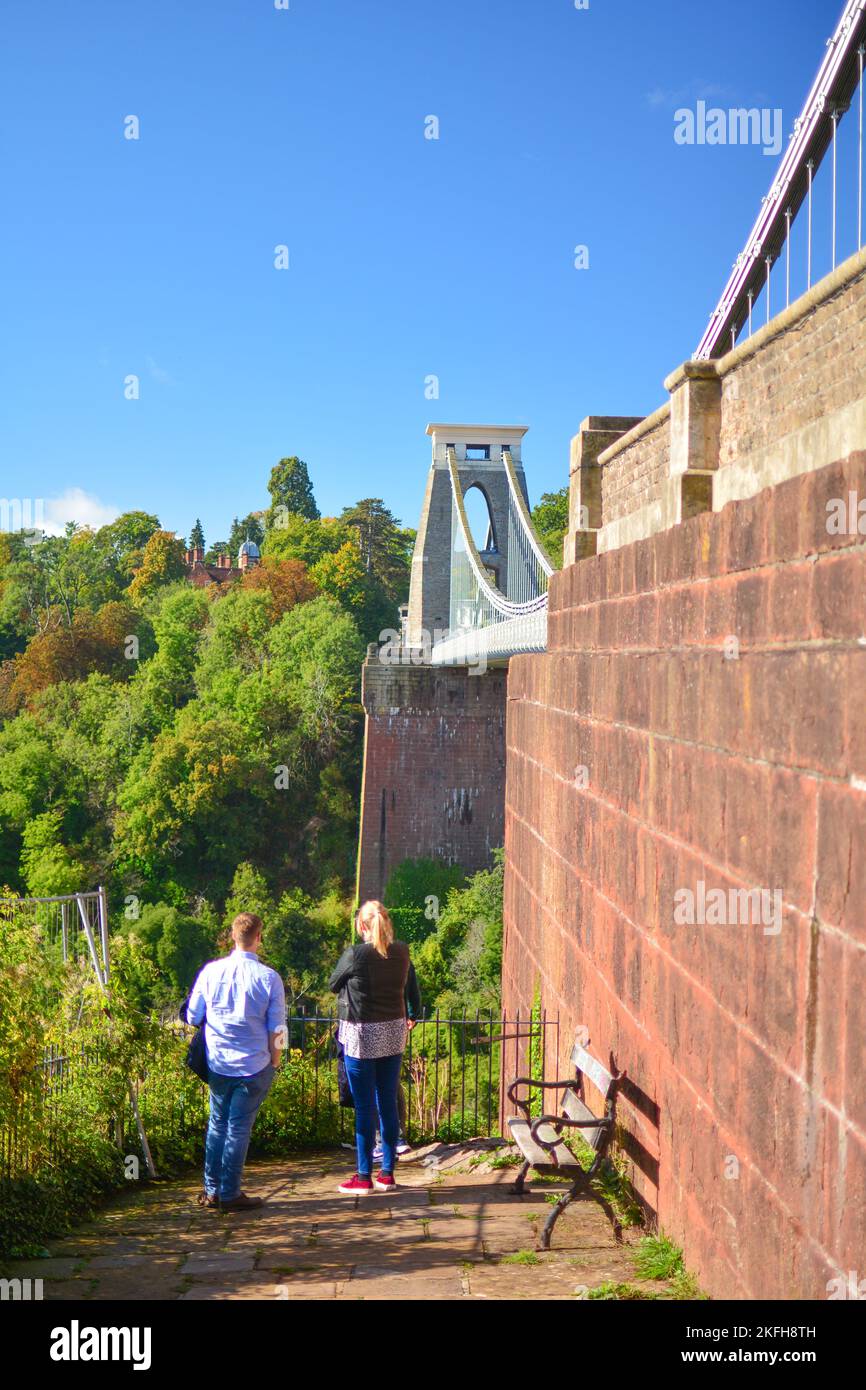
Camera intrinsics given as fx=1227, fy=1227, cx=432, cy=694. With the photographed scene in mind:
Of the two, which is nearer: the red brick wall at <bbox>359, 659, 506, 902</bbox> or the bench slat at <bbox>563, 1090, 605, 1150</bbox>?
the bench slat at <bbox>563, 1090, 605, 1150</bbox>

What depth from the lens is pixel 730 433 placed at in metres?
3.88

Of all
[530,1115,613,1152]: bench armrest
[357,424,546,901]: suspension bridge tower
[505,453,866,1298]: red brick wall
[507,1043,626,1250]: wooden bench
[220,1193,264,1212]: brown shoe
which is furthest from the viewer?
[357,424,546,901]: suspension bridge tower

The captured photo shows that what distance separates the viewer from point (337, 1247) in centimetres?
392

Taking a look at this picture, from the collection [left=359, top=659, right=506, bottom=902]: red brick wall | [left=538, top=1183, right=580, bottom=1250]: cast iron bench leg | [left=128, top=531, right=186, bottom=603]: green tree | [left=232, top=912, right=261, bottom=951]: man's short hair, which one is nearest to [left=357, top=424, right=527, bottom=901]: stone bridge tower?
[left=359, top=659, right=506, bottom=902]: red brick wall

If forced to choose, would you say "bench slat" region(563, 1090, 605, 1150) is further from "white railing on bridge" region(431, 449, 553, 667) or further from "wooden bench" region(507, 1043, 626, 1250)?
"white railing on bridge" region(431, 449, 553, 667)

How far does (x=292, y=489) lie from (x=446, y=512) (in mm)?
18663

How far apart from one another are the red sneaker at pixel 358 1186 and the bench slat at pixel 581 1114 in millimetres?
796

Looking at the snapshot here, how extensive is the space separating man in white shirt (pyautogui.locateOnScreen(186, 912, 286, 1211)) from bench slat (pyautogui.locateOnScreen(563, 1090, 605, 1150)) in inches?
44.3

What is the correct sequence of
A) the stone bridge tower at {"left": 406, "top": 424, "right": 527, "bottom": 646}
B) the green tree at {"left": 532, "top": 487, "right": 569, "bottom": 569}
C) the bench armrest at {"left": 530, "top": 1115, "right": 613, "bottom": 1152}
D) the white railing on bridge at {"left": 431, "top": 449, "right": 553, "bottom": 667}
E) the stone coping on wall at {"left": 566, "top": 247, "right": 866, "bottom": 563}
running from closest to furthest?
the stone coping on wall at {"left": 566, "top": 247, "right": 866, "bottom": 563}
the bench armrest at {"left": 530, "top": 1115, "right": 613, "bottom": 1152}
the white railing on bridge at {"left": 431, "top": 449, "right": 553, "bottom": 667}
the stone bridge tower at {"left": 406, "top": 424, "right": 527, "bottom": 646}
the green tree at {"left": 532, "top": 487, "right": 569, "bottom": 569}

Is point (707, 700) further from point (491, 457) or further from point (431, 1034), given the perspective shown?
point (491, 457)

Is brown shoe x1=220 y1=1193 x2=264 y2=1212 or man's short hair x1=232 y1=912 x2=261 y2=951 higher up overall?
man's short hair x1=232 y1=912 x2=261 y2=951

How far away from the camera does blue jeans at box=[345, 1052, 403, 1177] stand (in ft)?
15.3

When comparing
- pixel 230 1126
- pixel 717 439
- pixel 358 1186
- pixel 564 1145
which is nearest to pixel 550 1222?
pixel 564 1145
